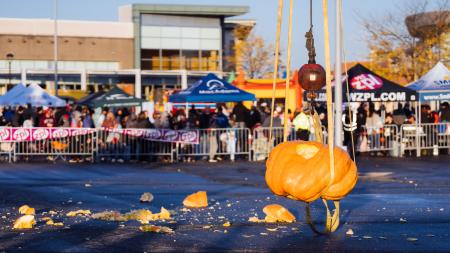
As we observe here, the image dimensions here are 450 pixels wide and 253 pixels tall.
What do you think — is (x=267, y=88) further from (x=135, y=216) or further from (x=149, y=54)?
(x=135, y=216)

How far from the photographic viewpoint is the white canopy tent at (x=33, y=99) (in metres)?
37.0

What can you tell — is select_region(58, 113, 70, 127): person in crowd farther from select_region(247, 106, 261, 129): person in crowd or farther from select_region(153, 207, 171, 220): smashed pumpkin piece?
select_region(153, 207, 171, 220): smashed pumpkin piece

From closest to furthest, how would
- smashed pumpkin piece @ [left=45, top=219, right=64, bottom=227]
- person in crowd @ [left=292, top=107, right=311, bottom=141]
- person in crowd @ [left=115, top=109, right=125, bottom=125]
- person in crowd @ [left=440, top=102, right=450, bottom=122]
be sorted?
smashed pumpkin piece @ [left=45, top=219, right=64, bottom=227], person in crowd @ [left=292, top=107, right=311, bottom=141], person in crowd @ [left=115, top=109, right=125, bottom=125], person in crowd @ [left=440, top=102, right=450, bottom=122]

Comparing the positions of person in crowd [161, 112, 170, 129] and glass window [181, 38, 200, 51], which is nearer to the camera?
person in crowd [161, 112, 170, 129]

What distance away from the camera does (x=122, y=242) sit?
11.2 meters

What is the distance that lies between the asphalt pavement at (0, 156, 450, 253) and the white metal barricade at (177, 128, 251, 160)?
2.86 metres

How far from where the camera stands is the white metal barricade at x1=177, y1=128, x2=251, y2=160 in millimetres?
31094

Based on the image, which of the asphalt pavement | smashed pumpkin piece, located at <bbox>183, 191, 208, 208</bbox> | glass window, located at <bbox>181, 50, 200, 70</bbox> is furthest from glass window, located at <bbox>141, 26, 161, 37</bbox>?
smashed pumpkin piece, located at <bbox>183, 191, 208, 208</bbox>

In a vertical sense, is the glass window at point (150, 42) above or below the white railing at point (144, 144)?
above

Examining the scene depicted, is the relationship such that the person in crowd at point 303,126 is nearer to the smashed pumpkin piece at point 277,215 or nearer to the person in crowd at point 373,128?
the person in crowd at point 373,128

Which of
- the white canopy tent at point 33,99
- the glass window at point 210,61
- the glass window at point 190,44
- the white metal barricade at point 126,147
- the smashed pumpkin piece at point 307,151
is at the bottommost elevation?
the white metal barricade at point 126,147

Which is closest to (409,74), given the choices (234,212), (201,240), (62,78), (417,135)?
(417,135)

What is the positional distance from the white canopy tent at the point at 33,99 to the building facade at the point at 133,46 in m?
36.7

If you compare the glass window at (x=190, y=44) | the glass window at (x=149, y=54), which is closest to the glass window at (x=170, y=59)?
the glass window at (x=149, y=54)
